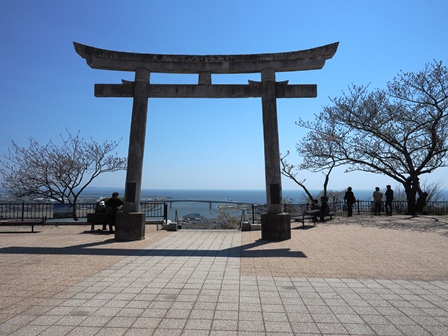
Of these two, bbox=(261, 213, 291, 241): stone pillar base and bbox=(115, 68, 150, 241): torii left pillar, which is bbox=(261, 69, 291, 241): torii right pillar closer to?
bbox=(261, 213, 291, 241): stone pillar base

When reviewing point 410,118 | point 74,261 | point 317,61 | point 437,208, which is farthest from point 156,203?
point 437,208

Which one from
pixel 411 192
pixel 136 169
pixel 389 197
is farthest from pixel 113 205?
pixel 411 192

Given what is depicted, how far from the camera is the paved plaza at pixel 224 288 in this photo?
166 inches

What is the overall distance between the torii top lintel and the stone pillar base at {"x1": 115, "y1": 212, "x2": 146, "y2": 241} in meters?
5.47

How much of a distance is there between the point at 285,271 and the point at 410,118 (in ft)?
59.8

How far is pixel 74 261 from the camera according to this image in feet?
26.2

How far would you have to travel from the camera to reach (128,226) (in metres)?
11.4

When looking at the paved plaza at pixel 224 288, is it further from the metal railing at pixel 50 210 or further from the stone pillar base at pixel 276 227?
the metal railing at pixel 50 210

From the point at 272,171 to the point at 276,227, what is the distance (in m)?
2.00

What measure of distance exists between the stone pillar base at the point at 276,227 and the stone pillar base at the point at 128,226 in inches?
177

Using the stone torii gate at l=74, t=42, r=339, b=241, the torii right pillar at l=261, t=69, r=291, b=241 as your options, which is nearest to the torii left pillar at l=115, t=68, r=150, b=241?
the stone torii gate at l=74, t=42, r=339, b=241

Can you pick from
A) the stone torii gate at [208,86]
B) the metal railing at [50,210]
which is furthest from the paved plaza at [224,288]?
the metal railing at [50,210]

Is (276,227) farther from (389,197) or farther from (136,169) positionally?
(389,197)

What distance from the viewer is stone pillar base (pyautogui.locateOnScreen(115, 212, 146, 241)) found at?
11.4 metres
